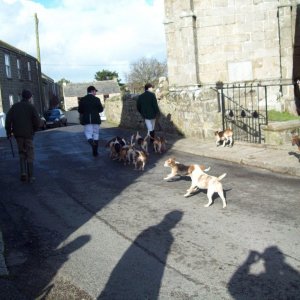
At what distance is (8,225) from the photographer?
5984 mm

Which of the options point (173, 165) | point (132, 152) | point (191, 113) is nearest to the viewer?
point (173, 165)

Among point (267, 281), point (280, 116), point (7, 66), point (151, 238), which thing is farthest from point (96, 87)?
point (267, 281)

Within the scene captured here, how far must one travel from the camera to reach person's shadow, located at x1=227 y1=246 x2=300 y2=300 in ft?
12.1

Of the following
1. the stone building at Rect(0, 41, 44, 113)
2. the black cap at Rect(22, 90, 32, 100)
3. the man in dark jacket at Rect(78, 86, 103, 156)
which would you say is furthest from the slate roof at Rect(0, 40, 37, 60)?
the black cap at Rect(22, 90, 32, 100)

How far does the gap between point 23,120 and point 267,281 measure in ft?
21.6

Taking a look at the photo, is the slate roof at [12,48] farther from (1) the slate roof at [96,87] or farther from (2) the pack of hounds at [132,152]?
(1) the slate roof at [96,87]

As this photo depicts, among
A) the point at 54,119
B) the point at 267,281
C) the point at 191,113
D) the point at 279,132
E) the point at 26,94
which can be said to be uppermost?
the point at 26,94

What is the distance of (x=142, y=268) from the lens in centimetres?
432

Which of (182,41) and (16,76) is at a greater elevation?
(16,76)

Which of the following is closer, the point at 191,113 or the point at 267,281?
the point at 267,281

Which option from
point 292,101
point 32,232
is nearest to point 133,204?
point 32,232

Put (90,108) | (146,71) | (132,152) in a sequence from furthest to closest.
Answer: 1. (146,71)
2. (90,108)
3. (132,152)

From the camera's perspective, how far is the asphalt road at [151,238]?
12.9ft

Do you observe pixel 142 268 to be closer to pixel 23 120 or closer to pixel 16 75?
pixel 23 120
